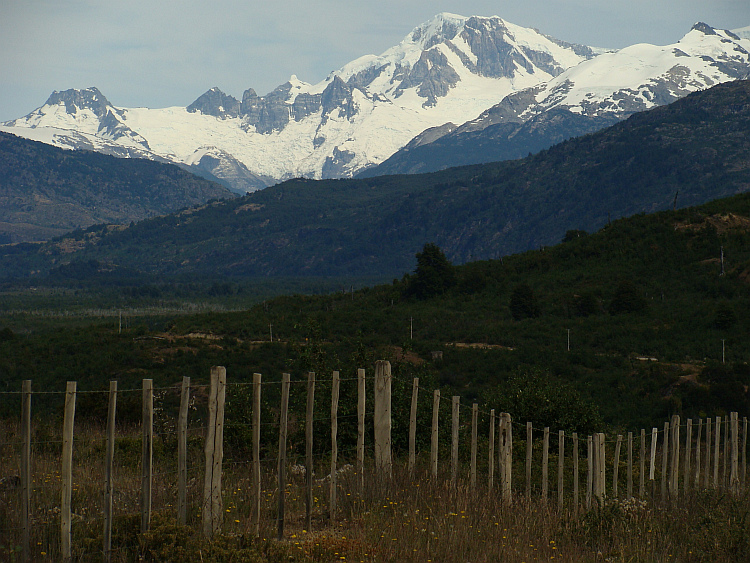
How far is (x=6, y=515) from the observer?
10188 millimetres

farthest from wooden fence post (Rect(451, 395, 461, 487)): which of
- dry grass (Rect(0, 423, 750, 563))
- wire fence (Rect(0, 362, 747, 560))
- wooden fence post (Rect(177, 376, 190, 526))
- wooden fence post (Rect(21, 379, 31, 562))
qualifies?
wooden fence post (Rect(21, 379, 31, 562))

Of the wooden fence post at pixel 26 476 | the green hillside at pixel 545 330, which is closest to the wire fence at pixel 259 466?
the wooden fence post at pixel 26 476

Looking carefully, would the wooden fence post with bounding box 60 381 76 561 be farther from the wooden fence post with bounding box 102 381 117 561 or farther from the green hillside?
the green hillside

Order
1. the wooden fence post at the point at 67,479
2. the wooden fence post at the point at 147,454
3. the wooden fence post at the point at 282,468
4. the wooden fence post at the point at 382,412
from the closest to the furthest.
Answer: the wooden fence post at the point at 67,479 → the wooden fence post at the point at 147,454 → the wooden fence post at the point at 282,468 → the wooden fence post at the point at 382,412

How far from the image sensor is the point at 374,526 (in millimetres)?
11086

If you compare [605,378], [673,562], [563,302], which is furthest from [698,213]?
[673,562]

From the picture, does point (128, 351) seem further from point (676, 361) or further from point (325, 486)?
point (325, 486)

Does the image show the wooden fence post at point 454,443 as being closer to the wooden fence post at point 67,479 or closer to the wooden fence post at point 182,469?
the wooden fence post at point 182,469

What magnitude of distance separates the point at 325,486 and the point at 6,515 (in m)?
4.80

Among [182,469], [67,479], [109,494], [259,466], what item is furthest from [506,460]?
[67,479]

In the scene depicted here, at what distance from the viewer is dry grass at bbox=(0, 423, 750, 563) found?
9.83 metres

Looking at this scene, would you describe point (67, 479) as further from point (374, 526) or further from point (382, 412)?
point (382, 412)

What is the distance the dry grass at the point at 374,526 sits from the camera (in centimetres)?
983

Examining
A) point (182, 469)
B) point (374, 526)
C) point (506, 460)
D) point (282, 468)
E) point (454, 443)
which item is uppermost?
point (182, 469)
